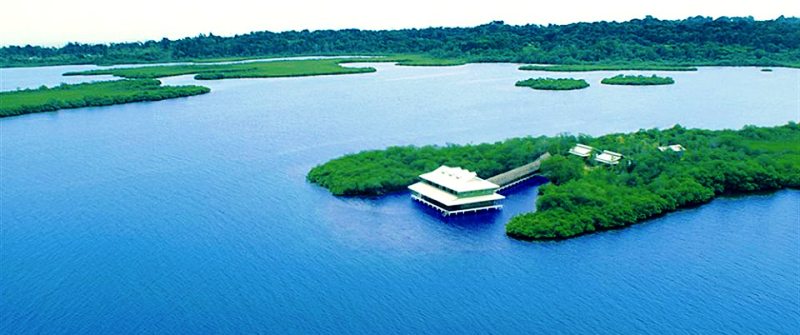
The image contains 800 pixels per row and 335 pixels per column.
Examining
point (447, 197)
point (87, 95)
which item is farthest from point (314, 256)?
point (87, 95)

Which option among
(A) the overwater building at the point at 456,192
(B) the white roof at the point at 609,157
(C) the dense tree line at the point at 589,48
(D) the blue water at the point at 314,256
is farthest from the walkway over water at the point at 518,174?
(C) the dense tree line at the point at 589,48

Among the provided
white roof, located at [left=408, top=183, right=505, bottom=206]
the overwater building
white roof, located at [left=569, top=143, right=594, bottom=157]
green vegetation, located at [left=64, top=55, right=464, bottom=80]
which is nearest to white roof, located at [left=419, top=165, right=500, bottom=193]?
the overwater building

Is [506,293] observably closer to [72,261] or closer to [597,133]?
[72,261]

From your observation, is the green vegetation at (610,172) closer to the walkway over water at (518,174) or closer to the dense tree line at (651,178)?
the dense tree line at (651,178)

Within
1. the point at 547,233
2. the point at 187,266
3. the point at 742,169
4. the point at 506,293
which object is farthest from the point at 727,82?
the point at 187,266

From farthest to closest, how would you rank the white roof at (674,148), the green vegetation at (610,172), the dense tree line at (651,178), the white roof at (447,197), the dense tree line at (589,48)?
the dense tree line at (589,48) < the white roof at (674,148) < the white roof at (447,197) < the green vegetation at (610,172) < the dense tree line at (651,178)
